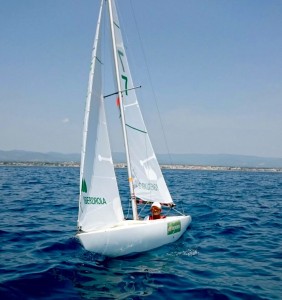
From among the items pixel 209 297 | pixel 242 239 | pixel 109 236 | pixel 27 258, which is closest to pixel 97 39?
pixel 109 236

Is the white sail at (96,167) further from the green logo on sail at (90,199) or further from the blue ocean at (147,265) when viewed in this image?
the blue ocean at (147,265)

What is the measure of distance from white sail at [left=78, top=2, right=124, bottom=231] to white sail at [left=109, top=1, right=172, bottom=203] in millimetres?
1848

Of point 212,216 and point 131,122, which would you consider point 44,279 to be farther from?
point 212,216

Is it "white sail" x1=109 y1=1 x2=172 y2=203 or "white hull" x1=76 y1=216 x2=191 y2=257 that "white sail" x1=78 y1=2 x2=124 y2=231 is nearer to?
"white hull" x1=76 y1=216 x2=191 y2=257

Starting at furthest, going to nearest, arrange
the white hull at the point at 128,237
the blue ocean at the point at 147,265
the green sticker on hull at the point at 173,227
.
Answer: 1. the green sticker on hull at the point at 173,227
2. the white hull at the point at 128,237
3. the blue ocean at the point at 147,265

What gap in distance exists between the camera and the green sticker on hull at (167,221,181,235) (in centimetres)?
1265

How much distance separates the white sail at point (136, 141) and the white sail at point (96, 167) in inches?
72.8

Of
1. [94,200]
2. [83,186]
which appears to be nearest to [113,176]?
[94,200]

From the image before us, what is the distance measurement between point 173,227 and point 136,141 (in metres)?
3.90

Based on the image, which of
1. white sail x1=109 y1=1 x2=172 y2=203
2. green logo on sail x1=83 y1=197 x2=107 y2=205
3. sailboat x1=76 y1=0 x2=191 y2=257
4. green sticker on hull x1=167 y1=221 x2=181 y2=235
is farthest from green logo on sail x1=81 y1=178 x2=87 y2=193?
green sticker on hull x1=167 y1=221 x2=181 y2=235

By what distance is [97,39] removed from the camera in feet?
37.6

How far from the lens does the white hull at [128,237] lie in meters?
10.4

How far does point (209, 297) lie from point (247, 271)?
2406 millimetres

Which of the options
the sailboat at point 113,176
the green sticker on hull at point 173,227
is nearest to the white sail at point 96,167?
the sailboat at point 113,176
